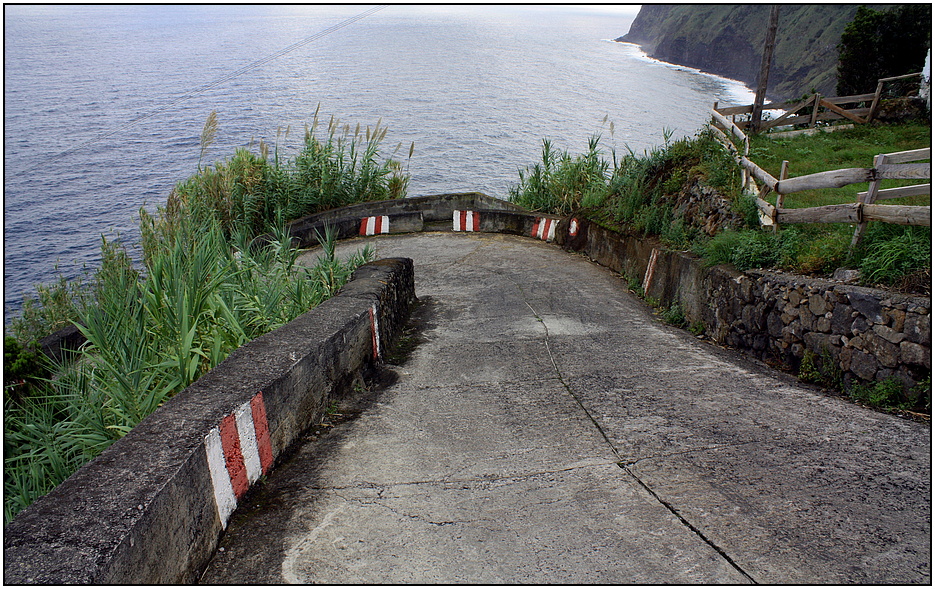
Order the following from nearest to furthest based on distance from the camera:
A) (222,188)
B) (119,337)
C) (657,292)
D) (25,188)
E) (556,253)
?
(119,337) < (657,292) < (556,253) < (222,188) < (25,188)

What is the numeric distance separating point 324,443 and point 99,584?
1.89 metres

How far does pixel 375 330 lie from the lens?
570cm

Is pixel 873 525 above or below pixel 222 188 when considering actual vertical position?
above

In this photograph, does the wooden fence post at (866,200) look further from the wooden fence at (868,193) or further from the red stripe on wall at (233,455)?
the red stripe on wall at (233,455)

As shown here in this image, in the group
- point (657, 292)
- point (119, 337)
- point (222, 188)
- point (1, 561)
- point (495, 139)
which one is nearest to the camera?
point (1, 561)

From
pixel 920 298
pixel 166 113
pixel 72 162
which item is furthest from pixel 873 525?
pixel 166 113

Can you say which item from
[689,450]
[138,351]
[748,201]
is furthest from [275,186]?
[689,450]

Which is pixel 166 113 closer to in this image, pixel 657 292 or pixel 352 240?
pixel 352 240

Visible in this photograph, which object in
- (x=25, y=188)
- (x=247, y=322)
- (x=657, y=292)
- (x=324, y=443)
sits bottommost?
(x=25, y=188)

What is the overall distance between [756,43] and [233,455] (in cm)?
8795

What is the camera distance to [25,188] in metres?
27.4

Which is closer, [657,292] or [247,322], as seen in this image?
[247,322]

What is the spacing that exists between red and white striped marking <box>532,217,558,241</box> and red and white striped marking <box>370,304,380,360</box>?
901 centimetres

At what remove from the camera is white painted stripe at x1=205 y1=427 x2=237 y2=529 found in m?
3.12
